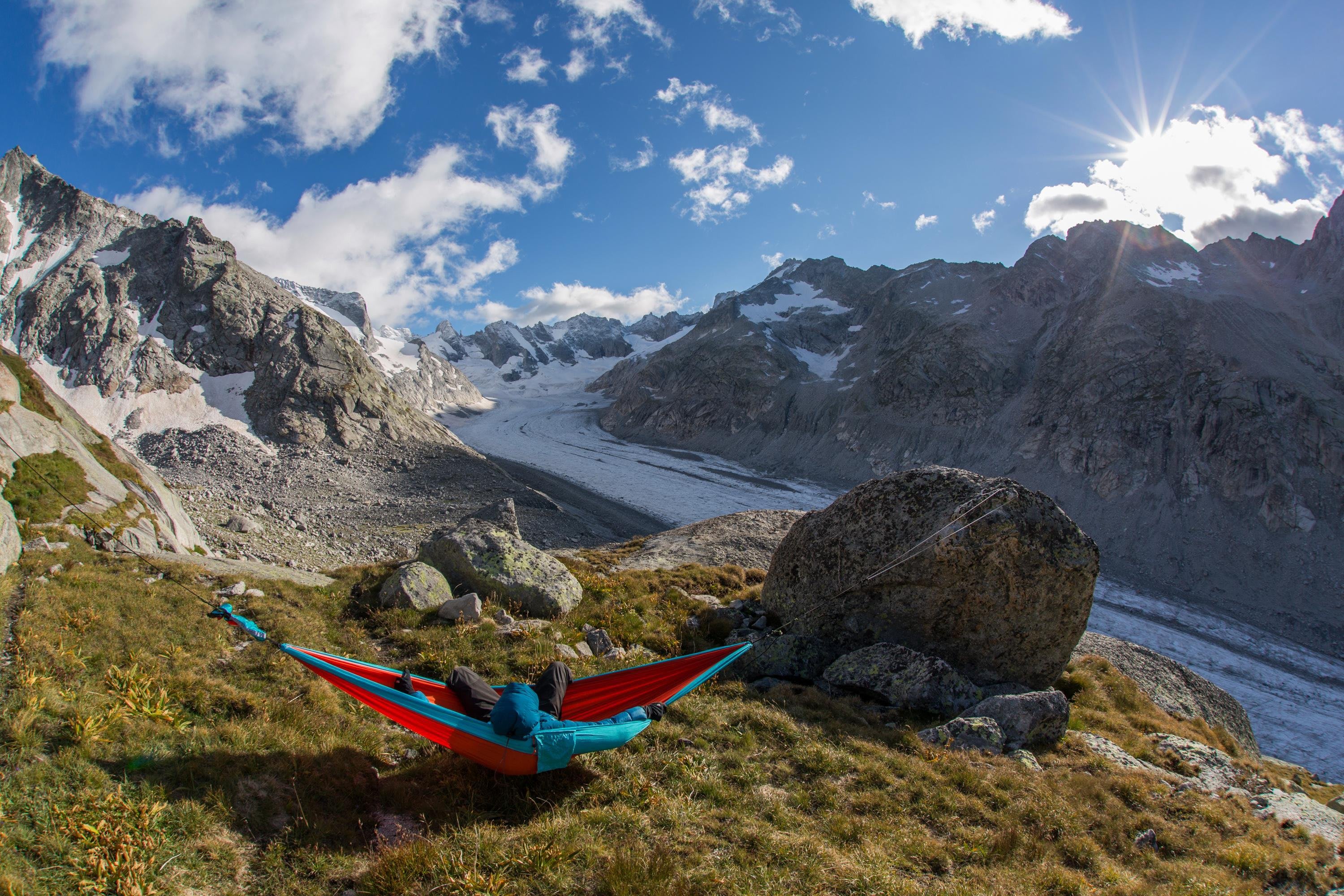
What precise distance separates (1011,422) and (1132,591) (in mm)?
35006

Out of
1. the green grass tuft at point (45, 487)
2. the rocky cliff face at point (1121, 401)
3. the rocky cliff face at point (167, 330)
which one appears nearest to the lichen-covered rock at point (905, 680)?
the green grass tuft at point (45, 487)

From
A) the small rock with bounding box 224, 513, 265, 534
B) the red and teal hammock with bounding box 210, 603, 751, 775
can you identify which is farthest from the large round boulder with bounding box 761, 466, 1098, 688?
the small rock with bounding box 224, 513, 265, 534

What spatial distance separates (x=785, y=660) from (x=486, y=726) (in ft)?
21.3

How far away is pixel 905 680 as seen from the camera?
9703 mm

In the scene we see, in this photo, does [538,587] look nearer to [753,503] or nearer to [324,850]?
[324,850]

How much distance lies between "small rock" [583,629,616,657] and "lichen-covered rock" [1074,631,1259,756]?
1184 centimetres

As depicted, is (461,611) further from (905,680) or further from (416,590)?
(905,680)

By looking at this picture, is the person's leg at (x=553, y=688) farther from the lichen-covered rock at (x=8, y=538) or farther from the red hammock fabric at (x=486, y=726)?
the lichen-covered rock at (x=8, y=538)

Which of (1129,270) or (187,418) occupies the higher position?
(1129,270)

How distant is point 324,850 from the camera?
186 inches

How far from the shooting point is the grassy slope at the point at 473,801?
441cm

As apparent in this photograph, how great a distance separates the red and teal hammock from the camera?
565cm

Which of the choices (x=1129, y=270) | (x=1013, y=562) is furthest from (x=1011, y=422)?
(x=1013, y=562)

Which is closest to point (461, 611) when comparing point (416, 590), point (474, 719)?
point (416, 590)
